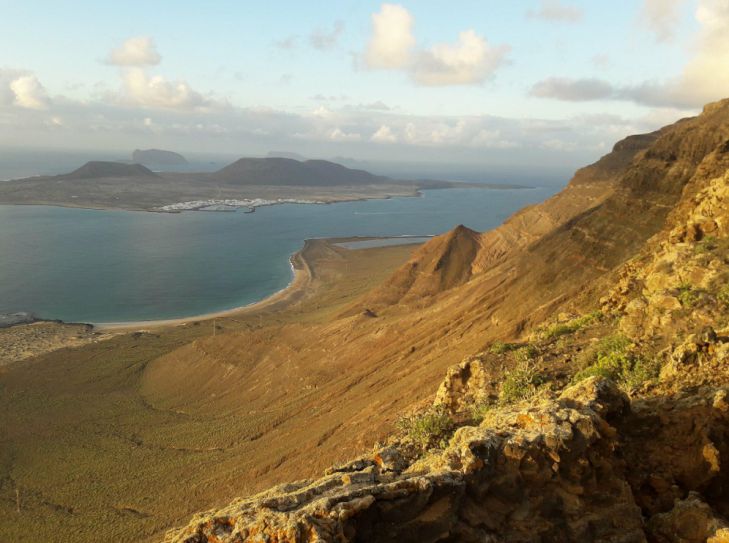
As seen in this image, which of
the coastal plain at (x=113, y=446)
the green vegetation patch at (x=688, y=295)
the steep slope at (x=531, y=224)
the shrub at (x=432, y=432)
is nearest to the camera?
the shrub at (x=432, y=432)

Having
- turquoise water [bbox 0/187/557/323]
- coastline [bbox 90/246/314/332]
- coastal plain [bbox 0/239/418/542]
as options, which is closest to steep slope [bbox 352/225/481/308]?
coastal plain [bbox 0/239/418/542]

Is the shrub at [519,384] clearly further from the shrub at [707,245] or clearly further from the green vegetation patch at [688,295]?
the shrub at [707,245]

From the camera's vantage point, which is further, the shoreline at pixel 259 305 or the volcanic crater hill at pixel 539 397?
the shoreline at pixel 259 305

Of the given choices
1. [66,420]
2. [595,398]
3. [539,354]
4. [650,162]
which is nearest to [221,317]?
[66,420]

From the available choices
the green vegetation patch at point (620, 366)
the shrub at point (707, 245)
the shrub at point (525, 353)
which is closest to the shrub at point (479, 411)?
the green vegetation patch at point (620, 366)

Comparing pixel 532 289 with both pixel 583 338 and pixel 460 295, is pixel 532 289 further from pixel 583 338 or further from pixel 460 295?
pixel 583 338

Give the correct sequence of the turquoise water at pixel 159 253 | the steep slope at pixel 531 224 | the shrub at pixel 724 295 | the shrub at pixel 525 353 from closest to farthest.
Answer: the shrub at pixel 724 295 < the shrub at pixel 525 353 < the steep slope at pixel 531 224 < the turquoise water at pixel 159 253
